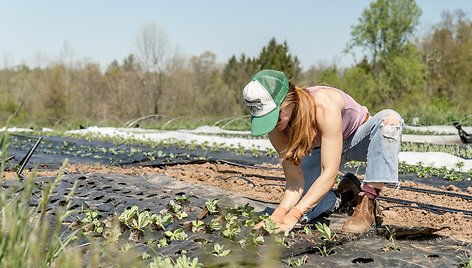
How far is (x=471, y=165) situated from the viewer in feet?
22.8

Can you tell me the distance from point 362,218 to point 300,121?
701mm

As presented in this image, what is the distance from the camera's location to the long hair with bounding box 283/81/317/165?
3012 millimetres

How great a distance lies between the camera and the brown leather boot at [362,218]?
3.17 meters

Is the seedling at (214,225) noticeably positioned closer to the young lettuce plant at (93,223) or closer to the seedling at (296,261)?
the seedling at (296,261)

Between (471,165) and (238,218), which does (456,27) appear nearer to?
(471,165)

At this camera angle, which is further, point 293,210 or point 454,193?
point 454,193

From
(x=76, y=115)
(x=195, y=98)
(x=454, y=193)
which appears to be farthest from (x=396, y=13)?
(x=454, y=193)

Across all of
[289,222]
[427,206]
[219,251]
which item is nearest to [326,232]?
[289,222]

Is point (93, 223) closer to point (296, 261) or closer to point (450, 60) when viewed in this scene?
point (296, 261)

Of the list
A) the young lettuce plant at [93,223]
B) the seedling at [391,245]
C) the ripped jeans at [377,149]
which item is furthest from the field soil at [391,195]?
the young lettuce plant at [93,223]

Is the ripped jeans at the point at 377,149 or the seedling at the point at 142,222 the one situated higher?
the ripped jeans at the point at 377,149

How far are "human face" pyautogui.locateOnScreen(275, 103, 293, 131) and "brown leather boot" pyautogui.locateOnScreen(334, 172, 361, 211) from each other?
895mm

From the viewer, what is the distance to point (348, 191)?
12.3 feet

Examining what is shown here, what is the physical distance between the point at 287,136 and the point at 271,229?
2.10ft
